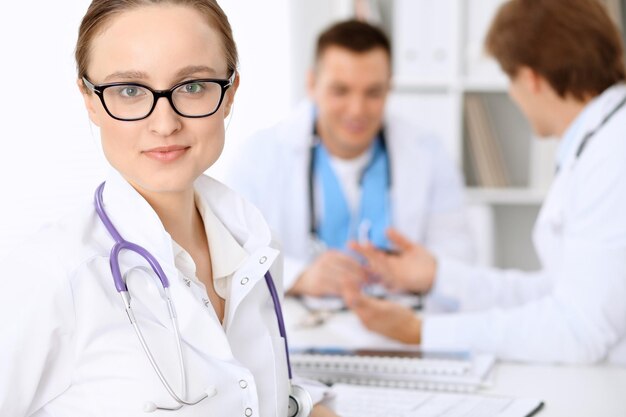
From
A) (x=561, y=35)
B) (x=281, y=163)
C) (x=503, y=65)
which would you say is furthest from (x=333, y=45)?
(x=561, y=35)

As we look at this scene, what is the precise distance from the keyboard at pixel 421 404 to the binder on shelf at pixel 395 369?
49mm

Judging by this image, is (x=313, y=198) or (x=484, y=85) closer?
(x=313, y=198)

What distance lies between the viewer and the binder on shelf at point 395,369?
142cm

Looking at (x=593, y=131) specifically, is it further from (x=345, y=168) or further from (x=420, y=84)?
(x=420, y=84)

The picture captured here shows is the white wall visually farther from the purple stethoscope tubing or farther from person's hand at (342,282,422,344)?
the purple stethoscope tubing

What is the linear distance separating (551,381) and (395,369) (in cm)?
28

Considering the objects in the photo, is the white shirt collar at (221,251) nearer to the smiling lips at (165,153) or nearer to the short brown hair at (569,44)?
the smiling lips at (165,153)

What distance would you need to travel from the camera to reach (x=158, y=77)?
0.90m

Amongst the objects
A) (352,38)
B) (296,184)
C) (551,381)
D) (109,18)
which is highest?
(109,18)

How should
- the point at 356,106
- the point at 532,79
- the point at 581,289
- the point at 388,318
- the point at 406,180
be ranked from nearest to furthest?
the point at 581,289, the point at 388,318, the point at 532,79, the point at 356,106, the point at 406,180

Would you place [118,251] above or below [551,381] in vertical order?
above

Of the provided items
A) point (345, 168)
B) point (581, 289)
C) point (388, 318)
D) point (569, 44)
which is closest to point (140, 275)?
point (388, 318)

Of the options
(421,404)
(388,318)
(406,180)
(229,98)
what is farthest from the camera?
(406,180)

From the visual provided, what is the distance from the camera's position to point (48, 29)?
1.90m
